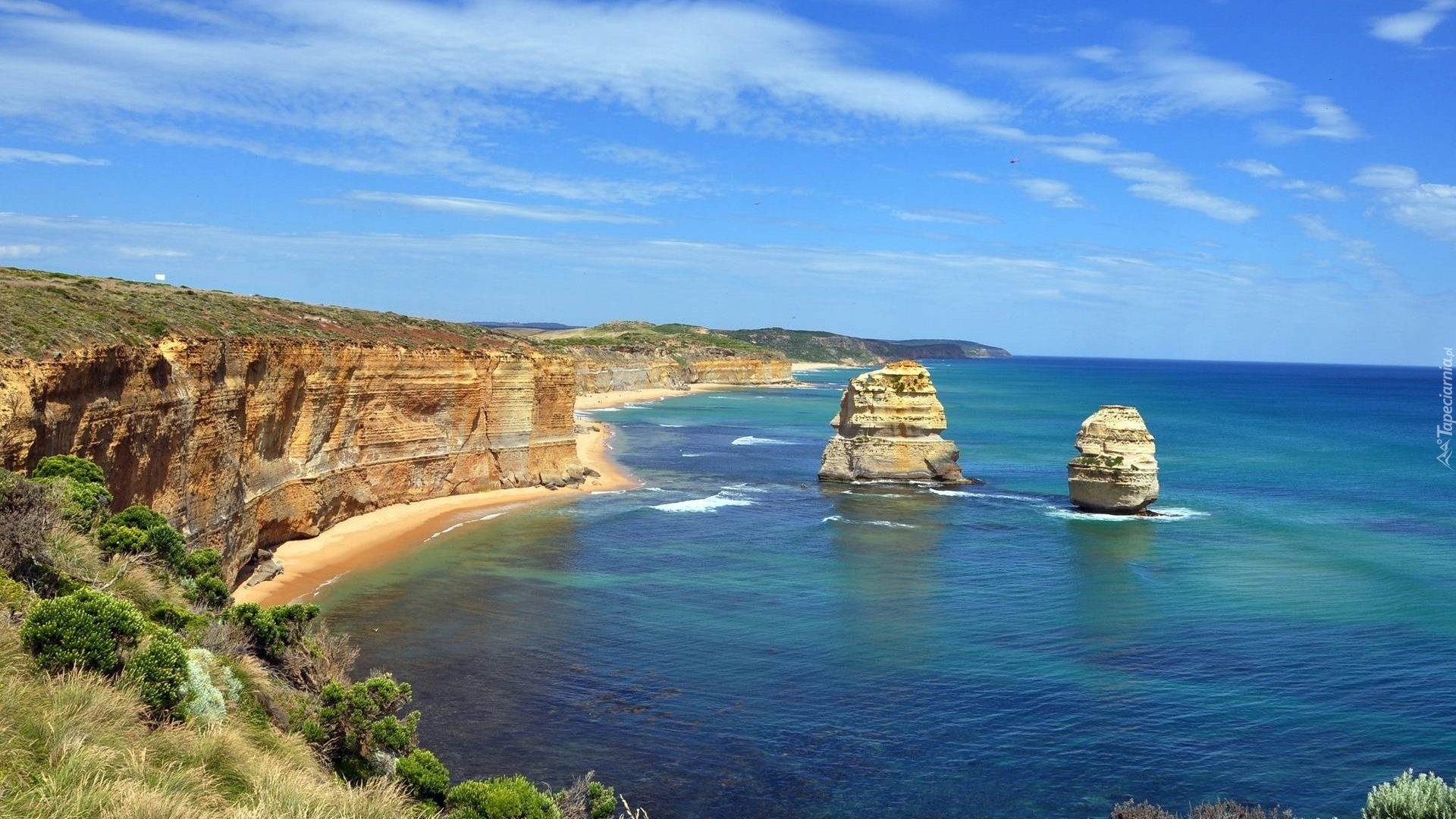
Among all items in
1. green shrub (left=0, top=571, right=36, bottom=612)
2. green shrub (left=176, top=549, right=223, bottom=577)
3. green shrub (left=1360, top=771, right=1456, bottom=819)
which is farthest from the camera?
green shrub (left=176, top=549, right=223, bottom=577)

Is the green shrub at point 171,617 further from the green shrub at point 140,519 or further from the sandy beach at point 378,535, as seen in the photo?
the sandy beach at point 378,535

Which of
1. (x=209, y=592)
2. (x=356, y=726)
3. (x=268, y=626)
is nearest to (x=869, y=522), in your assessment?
(x=209, y=592)

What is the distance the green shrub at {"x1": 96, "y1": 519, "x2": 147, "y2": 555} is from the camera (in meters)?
17.4

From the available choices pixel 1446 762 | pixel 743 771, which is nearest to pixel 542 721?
pixel 743 771

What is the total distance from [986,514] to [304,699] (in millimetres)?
34787

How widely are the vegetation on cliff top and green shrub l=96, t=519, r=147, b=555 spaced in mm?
28

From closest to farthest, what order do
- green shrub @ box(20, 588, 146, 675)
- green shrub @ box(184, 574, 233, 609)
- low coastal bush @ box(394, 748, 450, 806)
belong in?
green shrub @ box(20, 588, 146, 675), low coastal bush @ box(394, 748, 450, 806), green shrub @ box(184, 574, 233, 609)

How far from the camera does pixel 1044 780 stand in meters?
18.1

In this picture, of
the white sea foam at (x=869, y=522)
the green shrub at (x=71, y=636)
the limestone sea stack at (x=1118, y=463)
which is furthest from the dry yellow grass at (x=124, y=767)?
the limestone sea stack at (x=1118, y=463)

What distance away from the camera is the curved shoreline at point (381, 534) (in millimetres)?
29891

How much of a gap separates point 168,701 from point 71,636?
3.81 ft

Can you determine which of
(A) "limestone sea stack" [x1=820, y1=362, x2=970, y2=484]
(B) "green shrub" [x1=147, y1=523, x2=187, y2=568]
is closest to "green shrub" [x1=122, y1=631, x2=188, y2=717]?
(B) "green shrub" [x1=147, y1=523, x2=187, y2=568]

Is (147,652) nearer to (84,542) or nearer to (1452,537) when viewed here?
(84,542)

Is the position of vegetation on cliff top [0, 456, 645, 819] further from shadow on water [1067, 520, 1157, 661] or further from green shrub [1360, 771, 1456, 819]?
shadow on water [1067, 520, 1157, 661]
